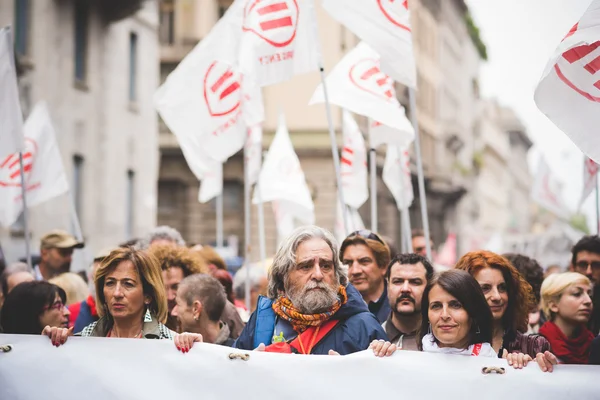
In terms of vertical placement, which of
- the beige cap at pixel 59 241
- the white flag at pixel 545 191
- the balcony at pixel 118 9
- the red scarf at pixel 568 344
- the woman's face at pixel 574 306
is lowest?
the red scarf at pixel 568 344

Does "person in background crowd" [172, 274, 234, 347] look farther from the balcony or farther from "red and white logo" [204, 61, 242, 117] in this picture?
the balcony

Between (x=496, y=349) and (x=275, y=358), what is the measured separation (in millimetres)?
1080

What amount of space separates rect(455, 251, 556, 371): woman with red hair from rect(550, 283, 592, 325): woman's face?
82 cm

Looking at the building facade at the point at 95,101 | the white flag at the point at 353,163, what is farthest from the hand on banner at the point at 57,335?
the building facade at the point at 95,101

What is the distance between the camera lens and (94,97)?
22.8m

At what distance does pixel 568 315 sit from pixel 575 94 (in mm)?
1627

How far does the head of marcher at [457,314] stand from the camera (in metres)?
4.35

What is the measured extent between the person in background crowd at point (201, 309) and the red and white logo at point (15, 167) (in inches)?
151

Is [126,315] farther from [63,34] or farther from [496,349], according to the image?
[63,34]

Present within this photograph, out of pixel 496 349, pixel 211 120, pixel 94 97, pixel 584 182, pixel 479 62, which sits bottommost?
pixel 496 349

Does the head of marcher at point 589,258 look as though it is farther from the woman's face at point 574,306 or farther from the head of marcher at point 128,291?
the head of marcher at point 128,291

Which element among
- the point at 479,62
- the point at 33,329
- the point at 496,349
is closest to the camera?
the point at 496,349

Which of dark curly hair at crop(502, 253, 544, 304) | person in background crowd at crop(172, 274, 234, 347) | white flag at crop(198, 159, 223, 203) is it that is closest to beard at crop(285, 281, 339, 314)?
person in background crowd at crop(172, 274, 234, 347)

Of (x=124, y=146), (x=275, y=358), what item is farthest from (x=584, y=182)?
(x=124, y=146)
